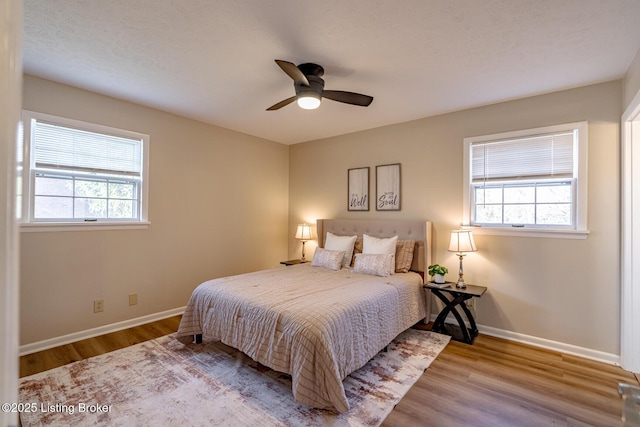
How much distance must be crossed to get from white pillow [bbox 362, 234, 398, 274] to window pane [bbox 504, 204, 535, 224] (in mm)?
1223

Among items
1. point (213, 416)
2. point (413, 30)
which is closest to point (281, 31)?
point (413, 30)

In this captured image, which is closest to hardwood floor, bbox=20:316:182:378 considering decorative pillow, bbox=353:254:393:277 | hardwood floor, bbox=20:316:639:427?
hardwood floor, bbox=20:316:639:427

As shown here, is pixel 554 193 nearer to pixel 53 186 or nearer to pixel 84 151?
pixel 84 151

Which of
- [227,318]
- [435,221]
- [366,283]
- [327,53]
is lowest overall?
[227,318]

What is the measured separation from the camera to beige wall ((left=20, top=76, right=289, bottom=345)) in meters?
2.85

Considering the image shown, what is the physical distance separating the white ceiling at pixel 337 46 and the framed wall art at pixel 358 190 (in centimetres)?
124

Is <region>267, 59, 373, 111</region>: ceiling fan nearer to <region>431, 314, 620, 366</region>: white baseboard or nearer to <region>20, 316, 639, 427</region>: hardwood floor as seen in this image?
<region>20, 316, 639, 427</region>: hardwood floor

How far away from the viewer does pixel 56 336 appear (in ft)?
9.51

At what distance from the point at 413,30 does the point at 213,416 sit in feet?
9.52

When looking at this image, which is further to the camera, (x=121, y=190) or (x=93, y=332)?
(x=121, y=190)

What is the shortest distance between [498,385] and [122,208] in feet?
13.3

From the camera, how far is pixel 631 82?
238cm

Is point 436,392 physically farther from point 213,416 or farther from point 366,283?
point 213,416

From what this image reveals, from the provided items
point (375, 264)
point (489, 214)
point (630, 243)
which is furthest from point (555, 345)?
point (375, 264)
